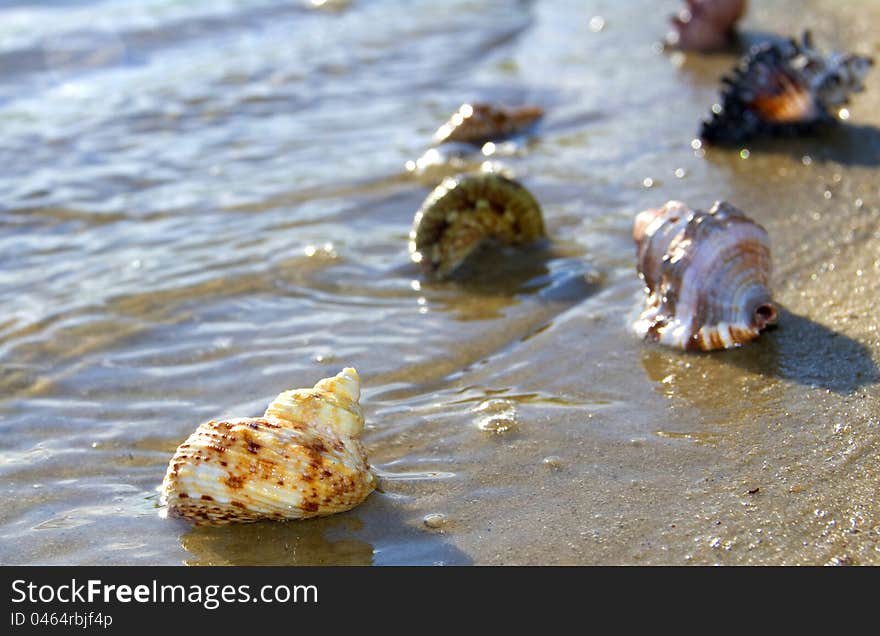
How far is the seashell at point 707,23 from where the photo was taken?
9180mm

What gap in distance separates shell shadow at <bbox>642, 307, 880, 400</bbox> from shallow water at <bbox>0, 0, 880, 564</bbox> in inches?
0.5

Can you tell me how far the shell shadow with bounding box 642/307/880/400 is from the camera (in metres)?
3.96

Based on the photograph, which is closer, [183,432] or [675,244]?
[183,432]

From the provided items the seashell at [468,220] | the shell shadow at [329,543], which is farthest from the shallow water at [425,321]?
the seashell at [468,220]

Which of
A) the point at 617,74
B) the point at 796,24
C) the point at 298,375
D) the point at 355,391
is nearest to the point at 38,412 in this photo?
the point at 298,375

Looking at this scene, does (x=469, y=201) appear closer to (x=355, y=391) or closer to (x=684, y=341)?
(x=684, y=341)

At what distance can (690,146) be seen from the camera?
7023mm

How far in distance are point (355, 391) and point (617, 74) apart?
6033mm

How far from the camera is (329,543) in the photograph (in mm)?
3330

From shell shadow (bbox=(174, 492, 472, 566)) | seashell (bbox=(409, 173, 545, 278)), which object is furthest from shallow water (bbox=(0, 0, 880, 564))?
seashell (bbox=(409, 173, 545, 278))

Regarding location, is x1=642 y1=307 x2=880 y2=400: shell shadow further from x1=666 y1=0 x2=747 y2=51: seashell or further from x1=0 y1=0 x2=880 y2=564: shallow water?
x1=666 y1=0 x2=747 y2=51: seashell

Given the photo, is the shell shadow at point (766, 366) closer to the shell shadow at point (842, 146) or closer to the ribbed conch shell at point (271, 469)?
the ribbed conch shell at point (271, 469)

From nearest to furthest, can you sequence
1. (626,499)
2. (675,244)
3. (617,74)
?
(626,499) < (675,244) < (617,74)

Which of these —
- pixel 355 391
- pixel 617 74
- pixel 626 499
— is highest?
pixel 617 74
